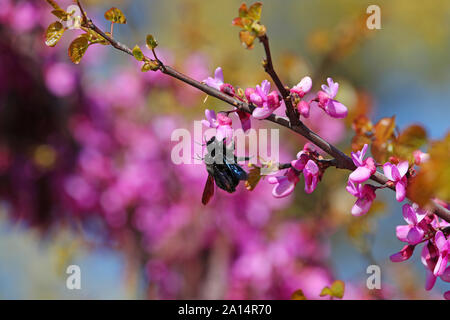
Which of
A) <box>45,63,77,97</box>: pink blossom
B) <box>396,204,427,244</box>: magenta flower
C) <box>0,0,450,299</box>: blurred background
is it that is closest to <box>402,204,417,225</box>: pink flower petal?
<box>396,204,427,244</box>: magenta flower

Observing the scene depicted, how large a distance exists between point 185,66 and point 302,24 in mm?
2485

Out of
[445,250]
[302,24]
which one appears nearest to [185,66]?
[445,250]

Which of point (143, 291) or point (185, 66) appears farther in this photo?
point (185, 66)

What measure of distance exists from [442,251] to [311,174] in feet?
0.48

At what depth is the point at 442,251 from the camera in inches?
18.2

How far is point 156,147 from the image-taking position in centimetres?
153

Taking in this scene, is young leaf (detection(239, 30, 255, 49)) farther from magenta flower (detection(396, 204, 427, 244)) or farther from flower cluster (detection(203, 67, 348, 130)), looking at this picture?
magenta flower (detection(396, 204, 427, 244))

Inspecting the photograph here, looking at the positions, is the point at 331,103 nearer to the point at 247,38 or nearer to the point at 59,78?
the point at 247,38

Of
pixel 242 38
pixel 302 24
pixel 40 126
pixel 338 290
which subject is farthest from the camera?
pixel 302 24

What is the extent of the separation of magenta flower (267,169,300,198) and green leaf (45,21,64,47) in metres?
0.27

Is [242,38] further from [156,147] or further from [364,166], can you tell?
[156,147]

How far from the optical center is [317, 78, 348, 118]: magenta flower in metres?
0.48

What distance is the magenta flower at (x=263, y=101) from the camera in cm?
46
